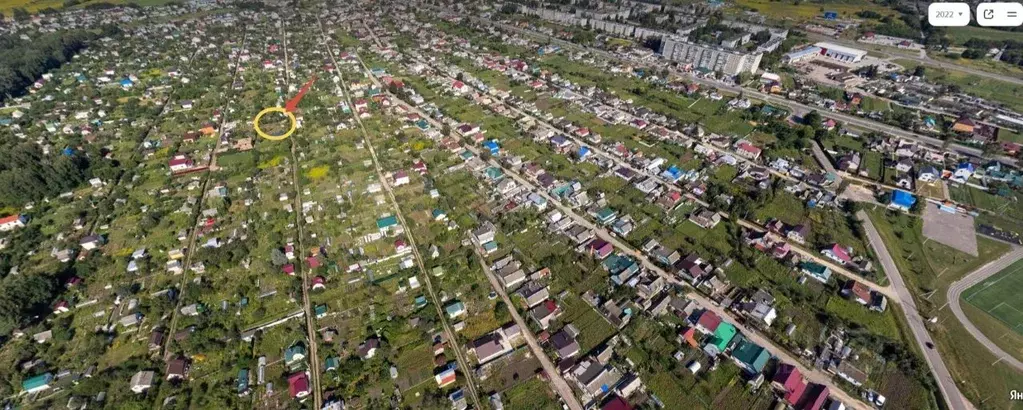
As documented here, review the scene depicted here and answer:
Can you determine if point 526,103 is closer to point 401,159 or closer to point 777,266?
point 401,159

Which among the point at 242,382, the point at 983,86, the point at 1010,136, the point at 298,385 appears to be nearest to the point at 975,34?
the point at 983,86

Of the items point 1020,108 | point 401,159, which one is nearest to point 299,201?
point 401,159

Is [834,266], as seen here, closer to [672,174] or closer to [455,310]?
[672,174]

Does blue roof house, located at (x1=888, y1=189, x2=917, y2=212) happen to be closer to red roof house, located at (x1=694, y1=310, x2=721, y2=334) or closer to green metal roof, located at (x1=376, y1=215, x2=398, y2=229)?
red roof house, located at (x1=694, y1=310, x2=721, y2=334)

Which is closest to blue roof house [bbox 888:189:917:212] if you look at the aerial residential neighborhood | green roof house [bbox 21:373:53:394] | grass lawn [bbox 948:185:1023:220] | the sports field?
the aerial residential neighborhood

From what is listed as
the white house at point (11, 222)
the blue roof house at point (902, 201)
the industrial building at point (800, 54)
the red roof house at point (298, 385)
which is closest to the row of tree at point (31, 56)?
the white house at point (11, 222)

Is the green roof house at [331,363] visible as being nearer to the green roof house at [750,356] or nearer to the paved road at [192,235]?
the paved road at [192,235]
